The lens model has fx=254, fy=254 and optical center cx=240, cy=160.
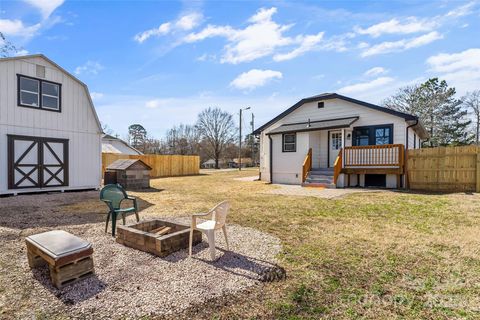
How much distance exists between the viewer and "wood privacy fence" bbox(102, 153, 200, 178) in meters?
21.3

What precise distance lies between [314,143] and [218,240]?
11154 mm

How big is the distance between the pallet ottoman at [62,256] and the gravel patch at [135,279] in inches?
4.1

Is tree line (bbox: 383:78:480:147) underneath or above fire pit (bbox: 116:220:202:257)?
above

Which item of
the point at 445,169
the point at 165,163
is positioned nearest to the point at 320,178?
the point at 445,169

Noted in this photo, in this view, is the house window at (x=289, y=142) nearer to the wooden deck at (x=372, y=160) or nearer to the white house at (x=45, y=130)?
the wooden deck at (x=372, y=160)

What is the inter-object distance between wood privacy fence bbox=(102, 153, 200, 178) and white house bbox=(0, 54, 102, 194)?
879cm

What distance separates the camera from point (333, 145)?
1452 cm

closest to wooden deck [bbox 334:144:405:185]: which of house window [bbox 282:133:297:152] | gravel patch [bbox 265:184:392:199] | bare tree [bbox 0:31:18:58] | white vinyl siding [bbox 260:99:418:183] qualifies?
white vinyl siding [bbox 260:99:418:183]

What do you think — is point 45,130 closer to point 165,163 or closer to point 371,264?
point 371,264

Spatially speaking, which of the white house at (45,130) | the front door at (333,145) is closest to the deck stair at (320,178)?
the front door at (333,145)

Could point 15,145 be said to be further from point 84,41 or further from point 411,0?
point 411,0

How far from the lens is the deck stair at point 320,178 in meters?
12.4

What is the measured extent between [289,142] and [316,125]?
184 centimetres

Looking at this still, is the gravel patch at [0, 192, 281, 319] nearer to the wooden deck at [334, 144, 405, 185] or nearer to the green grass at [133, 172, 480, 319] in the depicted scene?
the green grass at [133, 172, 480, 319]
